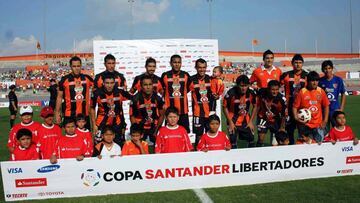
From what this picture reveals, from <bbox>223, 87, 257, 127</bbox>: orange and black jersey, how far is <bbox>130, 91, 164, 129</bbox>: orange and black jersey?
1397mm

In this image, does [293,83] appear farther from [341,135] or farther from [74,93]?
[74,93]

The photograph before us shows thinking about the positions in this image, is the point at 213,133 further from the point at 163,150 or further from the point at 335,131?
the point at 335,131

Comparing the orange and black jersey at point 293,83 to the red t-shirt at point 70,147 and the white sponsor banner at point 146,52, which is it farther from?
the red t-shirt at point 70,147

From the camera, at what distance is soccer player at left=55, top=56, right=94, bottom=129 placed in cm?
686

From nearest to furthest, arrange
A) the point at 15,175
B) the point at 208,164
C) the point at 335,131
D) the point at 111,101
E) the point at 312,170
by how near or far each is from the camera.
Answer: the point at 15,175
the point at 208,164
the point at 312,170
the point at 335,131
the point at 111,101

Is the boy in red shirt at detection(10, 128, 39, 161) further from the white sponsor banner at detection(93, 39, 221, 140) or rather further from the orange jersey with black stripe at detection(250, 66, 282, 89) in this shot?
the orange jersey with black stripe at detection(250, 66, 282, 89)

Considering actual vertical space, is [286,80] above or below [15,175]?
above

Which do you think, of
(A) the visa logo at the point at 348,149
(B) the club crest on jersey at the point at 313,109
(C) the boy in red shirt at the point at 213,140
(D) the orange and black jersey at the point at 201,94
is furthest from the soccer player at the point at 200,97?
(A) the visa logo at the point at 348,149

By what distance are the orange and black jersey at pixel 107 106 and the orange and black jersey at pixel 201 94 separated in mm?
1605

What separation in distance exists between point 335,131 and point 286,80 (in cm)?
144

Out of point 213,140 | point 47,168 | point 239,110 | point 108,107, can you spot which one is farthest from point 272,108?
point 47,168

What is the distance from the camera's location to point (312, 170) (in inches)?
223

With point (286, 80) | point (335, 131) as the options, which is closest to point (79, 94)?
point (286, 80)

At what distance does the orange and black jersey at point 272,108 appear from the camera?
6.85 m
